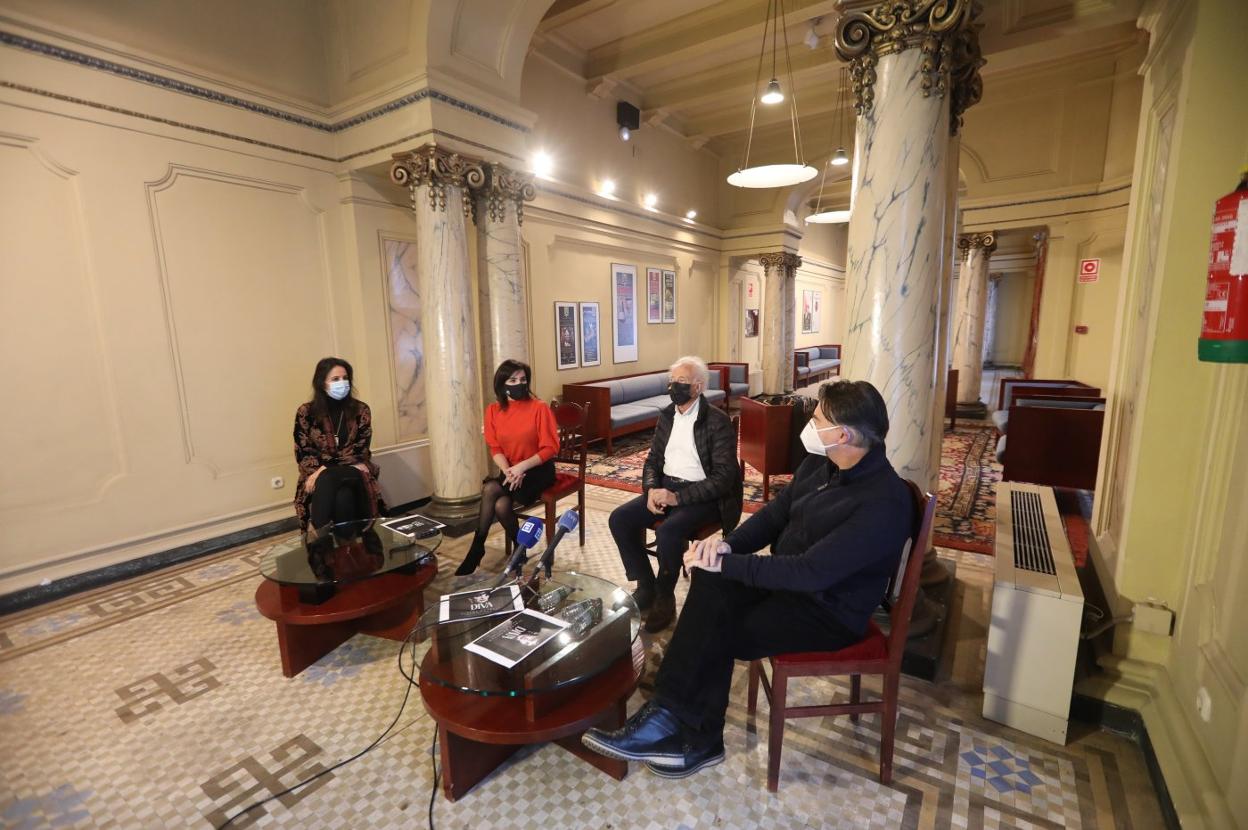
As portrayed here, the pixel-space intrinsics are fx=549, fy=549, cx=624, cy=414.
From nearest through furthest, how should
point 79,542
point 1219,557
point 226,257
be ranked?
point 1219,557, point 79,542, point 226,257

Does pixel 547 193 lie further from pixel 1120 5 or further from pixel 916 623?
pixel 916 623

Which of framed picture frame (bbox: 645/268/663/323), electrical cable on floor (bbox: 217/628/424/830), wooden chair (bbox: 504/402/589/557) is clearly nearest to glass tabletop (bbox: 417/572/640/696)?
electrical cable on floor (bbox: 217/628/424/830)

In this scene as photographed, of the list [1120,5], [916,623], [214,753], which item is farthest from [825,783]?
[1120,5]

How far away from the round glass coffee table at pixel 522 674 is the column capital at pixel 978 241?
8.72 meters

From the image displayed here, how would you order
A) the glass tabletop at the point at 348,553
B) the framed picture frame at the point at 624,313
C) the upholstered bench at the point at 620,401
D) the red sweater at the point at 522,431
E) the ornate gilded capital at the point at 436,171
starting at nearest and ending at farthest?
the glass tabletop at the point at 348,553 < the red sweater at the point at 522,431 < the ornate gilded capital at the point at 436,171 < the upholstered bench at the point at 620,401 < the framed picture frame at the point at 624,313

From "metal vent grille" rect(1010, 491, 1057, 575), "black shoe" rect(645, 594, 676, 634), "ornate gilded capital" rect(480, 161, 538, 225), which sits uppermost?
"ornate gilded capital" rect(480, 161, 538, 225)

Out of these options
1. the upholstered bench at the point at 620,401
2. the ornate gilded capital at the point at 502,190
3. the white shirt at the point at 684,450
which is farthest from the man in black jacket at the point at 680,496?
the upholstered bench at the point at 620,401

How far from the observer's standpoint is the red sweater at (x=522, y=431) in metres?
3.51

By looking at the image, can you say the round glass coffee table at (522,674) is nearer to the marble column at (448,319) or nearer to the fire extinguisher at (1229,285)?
Result: the fire extinguisher at (1229,285)

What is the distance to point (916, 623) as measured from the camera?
248cm

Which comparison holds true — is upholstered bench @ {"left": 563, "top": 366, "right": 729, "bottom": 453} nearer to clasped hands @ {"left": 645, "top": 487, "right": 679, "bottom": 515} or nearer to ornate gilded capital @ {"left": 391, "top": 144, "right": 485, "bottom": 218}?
ornate gilded capital @ {"left": 391, "top": 144, "right": 485, "bottom": 218}

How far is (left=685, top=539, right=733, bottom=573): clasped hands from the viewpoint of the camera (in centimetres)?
181

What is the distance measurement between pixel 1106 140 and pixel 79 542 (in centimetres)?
1100

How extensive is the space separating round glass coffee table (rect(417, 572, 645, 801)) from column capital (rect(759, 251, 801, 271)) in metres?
9.25
